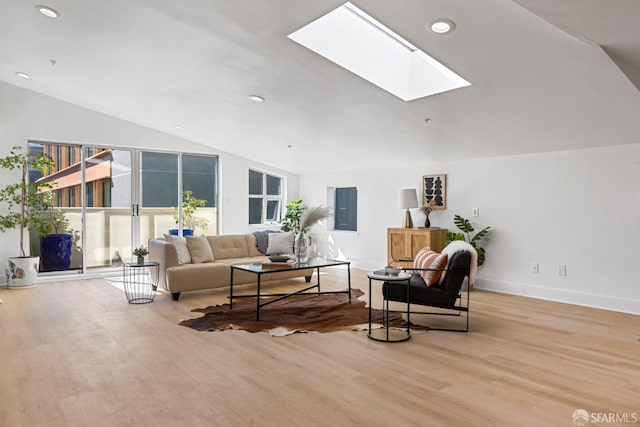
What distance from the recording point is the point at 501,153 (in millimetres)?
5621

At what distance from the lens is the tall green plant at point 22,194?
20.0 ft

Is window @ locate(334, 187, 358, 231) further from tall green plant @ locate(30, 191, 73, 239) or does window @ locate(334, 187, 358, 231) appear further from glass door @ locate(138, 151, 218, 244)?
tall green plant @ locate(30, 191, 73, 239)

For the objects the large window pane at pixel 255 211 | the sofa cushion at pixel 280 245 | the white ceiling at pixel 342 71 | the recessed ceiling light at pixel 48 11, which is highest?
the recessed ceiling light at pixel 48 11

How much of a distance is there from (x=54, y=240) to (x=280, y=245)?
358 cm

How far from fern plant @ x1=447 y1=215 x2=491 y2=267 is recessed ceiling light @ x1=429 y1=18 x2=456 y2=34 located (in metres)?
3.33

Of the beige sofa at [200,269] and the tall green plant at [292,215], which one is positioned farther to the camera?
the tall green plant at [292,215]

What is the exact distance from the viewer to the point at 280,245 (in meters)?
6.45

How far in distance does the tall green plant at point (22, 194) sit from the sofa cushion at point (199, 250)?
238 cm

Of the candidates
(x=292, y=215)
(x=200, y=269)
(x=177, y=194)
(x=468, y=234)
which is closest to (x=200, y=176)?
(x=177, y=194)

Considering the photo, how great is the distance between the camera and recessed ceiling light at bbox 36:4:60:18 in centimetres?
374

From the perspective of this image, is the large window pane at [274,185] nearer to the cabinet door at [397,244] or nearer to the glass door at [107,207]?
the glass door at [107,207]

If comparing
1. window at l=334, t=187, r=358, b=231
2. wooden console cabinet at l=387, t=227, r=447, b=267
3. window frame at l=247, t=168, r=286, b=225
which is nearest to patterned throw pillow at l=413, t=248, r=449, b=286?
wooden console cabinet at l=387, t=227, r=447, b=267

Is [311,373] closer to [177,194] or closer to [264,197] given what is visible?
[177,194]

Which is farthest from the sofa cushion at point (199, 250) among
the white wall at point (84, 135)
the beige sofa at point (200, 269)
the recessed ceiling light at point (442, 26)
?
the recessed ceiling light at point (442, 26)
